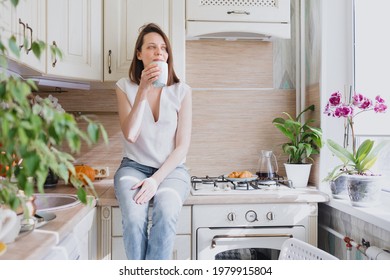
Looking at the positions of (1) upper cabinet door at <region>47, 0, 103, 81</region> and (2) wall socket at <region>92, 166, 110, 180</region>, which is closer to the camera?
(1) upper cabinet door at <region>47, 0, 103, 81</region>

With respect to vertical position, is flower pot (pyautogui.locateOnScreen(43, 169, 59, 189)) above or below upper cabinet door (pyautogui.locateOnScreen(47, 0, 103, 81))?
below

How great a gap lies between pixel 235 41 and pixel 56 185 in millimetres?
1198

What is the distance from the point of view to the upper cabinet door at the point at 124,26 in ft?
6.09

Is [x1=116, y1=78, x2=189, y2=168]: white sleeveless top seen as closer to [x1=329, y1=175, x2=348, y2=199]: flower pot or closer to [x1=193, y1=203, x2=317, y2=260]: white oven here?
[x1=193, y1=203, x2=317, y2=260]: white oven

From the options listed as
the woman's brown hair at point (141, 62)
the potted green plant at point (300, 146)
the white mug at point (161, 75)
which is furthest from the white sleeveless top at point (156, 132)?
the potted green plant at point (300, 146)

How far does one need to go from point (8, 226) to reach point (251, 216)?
1041 mm

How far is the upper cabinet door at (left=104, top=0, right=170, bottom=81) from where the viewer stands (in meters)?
1.86

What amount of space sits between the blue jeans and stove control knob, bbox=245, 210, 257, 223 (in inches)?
12.6

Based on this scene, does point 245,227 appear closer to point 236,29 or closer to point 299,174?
point 299,174

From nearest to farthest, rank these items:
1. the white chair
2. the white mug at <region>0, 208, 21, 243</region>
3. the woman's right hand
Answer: the white mug at <region>0, 208, 21, 243</region> < the white chair < the woman's right hand

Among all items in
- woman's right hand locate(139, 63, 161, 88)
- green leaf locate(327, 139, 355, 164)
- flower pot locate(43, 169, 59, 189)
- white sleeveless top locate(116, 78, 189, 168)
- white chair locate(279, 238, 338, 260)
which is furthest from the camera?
flower pot locate(43, 169, 59, 189)

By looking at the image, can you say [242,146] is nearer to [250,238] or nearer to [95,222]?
[250,238]

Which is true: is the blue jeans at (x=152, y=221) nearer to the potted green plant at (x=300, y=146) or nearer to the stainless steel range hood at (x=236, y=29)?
the potted green plant at (x=300, y=146)

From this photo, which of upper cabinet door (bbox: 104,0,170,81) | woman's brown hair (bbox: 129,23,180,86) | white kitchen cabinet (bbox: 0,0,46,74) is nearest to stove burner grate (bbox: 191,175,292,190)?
woman's brown hair (bbox: 129,23,180,86)
